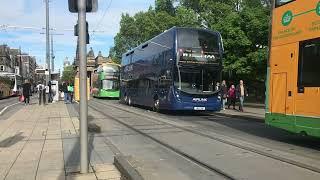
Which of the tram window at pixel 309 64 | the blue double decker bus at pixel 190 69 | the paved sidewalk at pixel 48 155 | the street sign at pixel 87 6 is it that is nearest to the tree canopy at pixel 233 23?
the blue double decker bus at pixel 190 69

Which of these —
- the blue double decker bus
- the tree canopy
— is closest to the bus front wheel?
the blue double decker bus

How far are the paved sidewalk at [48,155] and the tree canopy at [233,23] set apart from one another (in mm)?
24620

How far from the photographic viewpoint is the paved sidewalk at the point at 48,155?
9.27 m

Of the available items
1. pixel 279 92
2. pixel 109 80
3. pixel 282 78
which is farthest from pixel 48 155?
pixel 109 80

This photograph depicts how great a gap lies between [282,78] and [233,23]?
30.1 meters

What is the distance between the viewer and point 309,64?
12.3 meters

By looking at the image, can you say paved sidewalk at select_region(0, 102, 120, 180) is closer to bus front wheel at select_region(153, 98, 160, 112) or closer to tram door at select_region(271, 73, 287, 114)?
tram door at select_region(271, 73, 287, 114)

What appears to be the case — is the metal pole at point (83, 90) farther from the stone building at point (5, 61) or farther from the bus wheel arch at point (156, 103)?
the stone building at point (5, 61)

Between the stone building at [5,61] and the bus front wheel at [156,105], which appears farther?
the stone building at [5,61]

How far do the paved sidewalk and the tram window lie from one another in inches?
187

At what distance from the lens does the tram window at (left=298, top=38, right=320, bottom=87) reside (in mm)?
11930

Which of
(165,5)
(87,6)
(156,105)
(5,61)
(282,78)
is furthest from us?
(5,61)

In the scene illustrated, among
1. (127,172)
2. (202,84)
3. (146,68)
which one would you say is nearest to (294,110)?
(127,172)

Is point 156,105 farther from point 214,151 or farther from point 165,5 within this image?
point 165,5
